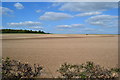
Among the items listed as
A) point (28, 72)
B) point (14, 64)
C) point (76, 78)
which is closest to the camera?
point (76, 78)

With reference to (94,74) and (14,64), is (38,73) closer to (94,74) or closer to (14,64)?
(14,64)

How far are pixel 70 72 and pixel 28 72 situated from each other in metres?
1.13

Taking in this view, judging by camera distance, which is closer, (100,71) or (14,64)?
(100,71)

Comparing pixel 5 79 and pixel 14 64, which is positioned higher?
pixel 14 64

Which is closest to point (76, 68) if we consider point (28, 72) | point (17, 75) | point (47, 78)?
point (47, 78)

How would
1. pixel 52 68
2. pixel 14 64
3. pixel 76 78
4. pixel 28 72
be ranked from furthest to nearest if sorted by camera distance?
pixel 52 68
pixel 14 64
pixel 28 72
pixel 76 78

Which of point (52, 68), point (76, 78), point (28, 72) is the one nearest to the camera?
point (76, 78)

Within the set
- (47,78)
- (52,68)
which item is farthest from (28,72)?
Answer: (52,68)

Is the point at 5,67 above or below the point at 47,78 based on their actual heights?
above

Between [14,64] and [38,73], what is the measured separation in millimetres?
879

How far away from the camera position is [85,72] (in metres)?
3.97

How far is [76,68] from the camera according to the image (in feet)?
14.2

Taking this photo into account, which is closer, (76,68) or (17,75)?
(17,75)

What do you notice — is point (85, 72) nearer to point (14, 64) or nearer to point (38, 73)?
point (38, 73)
